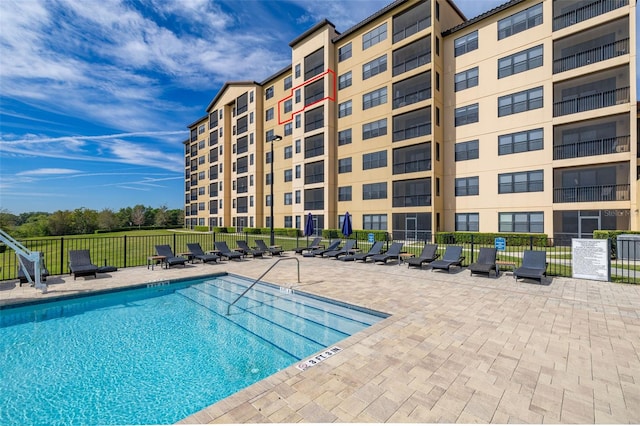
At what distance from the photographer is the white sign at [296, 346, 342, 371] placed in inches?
179

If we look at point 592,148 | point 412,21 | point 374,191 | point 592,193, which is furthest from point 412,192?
point 412,21

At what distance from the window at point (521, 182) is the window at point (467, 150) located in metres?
2.87

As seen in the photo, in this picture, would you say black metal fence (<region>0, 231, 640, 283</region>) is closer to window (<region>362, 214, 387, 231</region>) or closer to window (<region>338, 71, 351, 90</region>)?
window (<region>362, 214, 387, 231</region>)

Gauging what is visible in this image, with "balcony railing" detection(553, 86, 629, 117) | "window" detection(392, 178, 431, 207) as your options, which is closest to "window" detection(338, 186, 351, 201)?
"window" detection(392, 178, 431, 207)

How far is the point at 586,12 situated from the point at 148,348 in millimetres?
32415

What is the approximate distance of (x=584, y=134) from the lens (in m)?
22.5

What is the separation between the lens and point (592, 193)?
838 inches

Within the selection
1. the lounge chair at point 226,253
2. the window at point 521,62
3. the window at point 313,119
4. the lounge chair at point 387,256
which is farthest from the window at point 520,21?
the lounge chair at point 226,253

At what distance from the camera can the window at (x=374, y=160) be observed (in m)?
29.6

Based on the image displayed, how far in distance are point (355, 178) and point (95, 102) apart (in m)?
22.8

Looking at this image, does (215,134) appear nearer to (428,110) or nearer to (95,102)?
(95,102)

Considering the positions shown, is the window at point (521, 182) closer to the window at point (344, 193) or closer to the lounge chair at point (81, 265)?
the window at point (344, 193)

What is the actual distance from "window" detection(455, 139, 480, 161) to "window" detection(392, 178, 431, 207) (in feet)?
11.5

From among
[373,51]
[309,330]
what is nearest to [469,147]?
[373,51]
